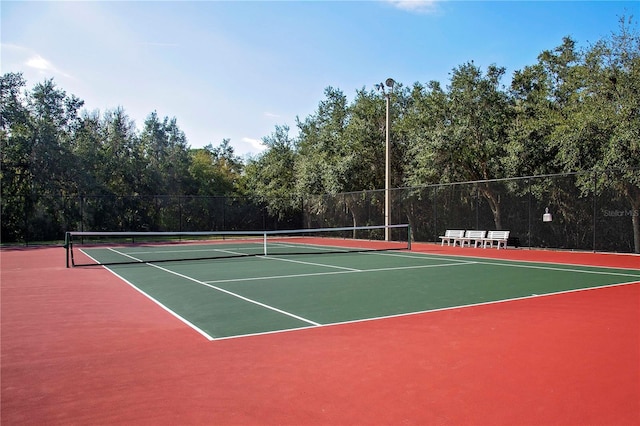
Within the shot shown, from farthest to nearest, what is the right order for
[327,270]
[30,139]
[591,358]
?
1. [30,139]
2. [327,270]
3. [591,358]

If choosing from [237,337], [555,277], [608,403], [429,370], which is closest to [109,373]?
[237,337]

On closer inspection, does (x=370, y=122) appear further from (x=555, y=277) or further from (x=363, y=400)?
(x=363, y=400)

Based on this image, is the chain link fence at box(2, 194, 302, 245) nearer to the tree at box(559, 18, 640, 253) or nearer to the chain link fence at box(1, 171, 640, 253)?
the chain link fence at box(1, 171, 640, 253)

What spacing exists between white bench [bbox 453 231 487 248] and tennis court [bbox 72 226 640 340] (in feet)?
17.5

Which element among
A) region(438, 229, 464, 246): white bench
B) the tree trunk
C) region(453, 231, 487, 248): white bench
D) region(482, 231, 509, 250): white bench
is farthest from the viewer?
region(438, 229, 464, 246): white bench

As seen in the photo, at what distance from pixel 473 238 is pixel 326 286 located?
482 inches

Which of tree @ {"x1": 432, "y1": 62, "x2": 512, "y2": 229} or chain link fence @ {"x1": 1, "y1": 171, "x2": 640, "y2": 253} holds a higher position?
tree @ {"x1": 432, "y1": 62, "x2": 512, "y2": 229}

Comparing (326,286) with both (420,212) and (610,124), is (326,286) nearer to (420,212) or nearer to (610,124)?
(610,124)

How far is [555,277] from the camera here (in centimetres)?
1066

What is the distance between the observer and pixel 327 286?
9.57 meters

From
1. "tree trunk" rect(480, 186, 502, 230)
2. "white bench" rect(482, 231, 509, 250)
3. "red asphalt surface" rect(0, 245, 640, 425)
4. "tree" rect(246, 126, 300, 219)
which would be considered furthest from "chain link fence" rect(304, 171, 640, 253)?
"red asphalt surface" rect(0, 245, 640, 425)

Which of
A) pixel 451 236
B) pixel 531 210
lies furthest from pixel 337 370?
pixel 451 236

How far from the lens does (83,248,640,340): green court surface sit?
22.5 feet

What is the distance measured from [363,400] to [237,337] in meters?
2.30
